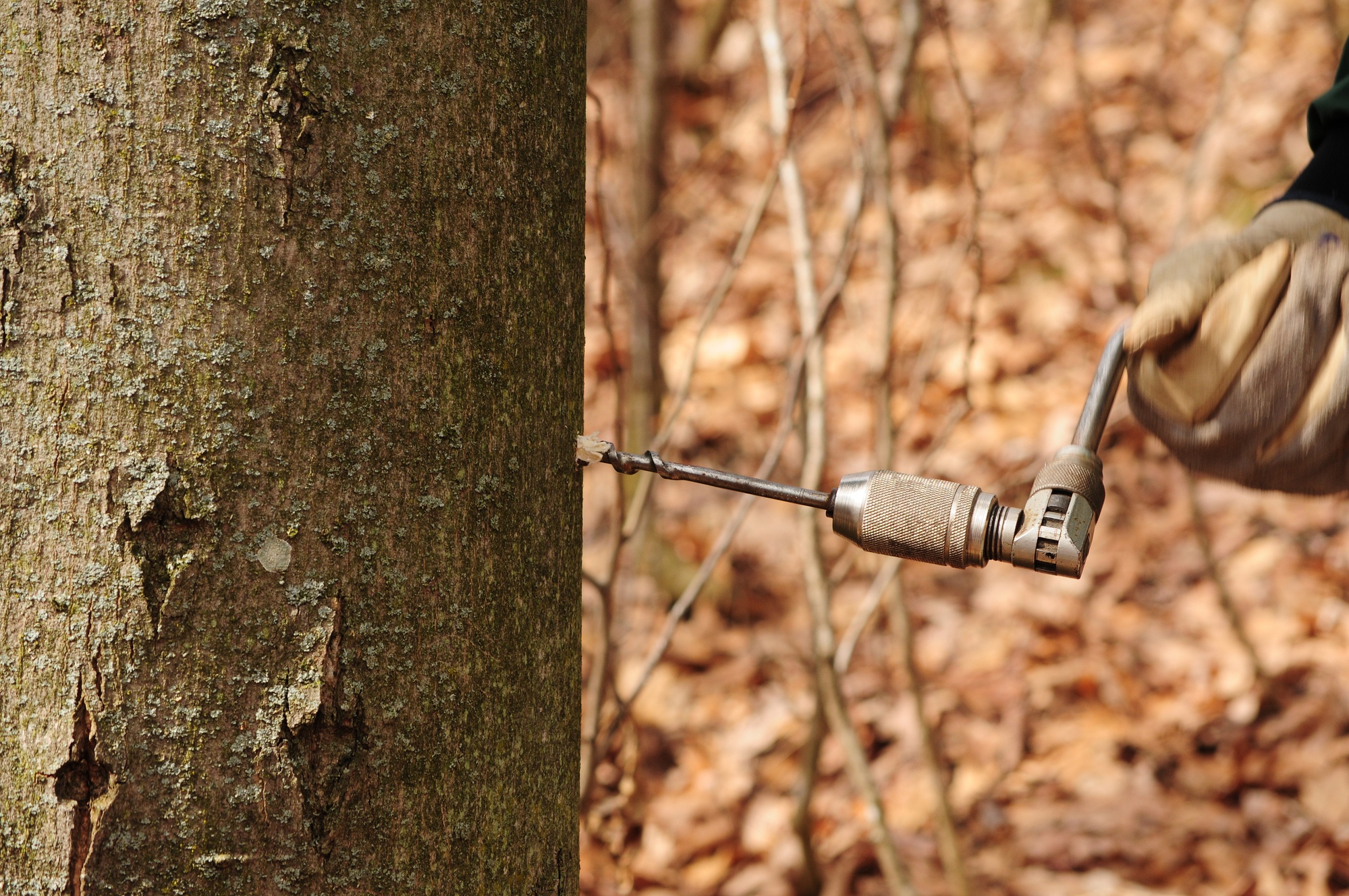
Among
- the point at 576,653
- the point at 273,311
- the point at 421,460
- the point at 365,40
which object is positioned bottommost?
the point at 576,653

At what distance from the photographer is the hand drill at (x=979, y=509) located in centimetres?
99

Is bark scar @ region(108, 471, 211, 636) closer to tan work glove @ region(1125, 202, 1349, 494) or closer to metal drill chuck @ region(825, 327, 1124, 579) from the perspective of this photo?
metal drill chuck @ region(825, 327, 1124, 579)

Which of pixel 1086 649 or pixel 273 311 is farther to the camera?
pixel 1086 649

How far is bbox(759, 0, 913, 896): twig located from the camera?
2229 mm

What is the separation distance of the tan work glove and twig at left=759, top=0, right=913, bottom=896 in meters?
1.16

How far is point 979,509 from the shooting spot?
3.29 ft

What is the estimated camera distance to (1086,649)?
145 inches

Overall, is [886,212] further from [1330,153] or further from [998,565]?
[998,565]

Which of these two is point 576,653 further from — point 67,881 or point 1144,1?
A: point 1144,1

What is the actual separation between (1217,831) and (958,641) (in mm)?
1148

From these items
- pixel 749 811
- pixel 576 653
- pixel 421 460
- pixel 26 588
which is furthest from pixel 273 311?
pixel 749 811

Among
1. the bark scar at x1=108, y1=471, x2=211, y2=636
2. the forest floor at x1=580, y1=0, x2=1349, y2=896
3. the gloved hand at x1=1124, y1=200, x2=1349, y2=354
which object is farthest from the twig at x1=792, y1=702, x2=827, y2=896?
the bark scar at x1=108, y1=471, x2=211, y2=636

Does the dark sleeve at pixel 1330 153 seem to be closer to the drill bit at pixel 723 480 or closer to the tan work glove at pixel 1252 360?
the tan work glove at pixel 1252 360

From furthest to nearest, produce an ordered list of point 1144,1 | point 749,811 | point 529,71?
1. point 1144,1
2. point 749,811
3. point 529,71
